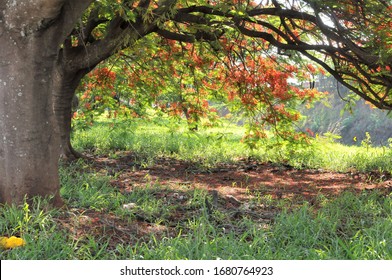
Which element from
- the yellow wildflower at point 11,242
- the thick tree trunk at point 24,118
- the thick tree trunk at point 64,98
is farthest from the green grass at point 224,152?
the yellow wildflower at point 11,242

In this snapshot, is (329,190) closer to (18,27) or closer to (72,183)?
(72,183)

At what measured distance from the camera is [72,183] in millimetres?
5691

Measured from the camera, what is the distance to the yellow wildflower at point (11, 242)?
3.20 meters

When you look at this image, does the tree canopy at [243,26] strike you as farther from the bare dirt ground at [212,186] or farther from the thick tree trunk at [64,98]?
the bare dirt ground at [212,186]

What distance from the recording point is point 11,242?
3205 mm

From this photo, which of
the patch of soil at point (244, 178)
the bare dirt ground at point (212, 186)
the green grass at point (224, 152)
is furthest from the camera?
the green grass at point (224, 152)

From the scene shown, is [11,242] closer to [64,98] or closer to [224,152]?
[64,98]

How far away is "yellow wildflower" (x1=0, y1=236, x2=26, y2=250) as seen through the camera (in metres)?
3.20

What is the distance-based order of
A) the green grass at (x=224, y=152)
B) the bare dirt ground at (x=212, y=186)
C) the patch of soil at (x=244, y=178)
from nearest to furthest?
the bare dirt ground at (x=212, y=186), the patch of soil at (x=244, y=178), the green grass at (x=224, y=152)

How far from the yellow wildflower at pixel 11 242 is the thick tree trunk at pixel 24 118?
37.1 inches

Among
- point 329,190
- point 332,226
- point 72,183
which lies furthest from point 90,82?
point 332,226

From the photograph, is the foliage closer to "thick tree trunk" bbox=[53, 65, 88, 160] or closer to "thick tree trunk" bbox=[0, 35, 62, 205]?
"thick tree trunk" bbox=[53, 65, 88, 160]

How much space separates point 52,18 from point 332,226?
2877mm

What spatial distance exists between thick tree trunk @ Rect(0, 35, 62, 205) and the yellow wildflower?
37.1 inches
